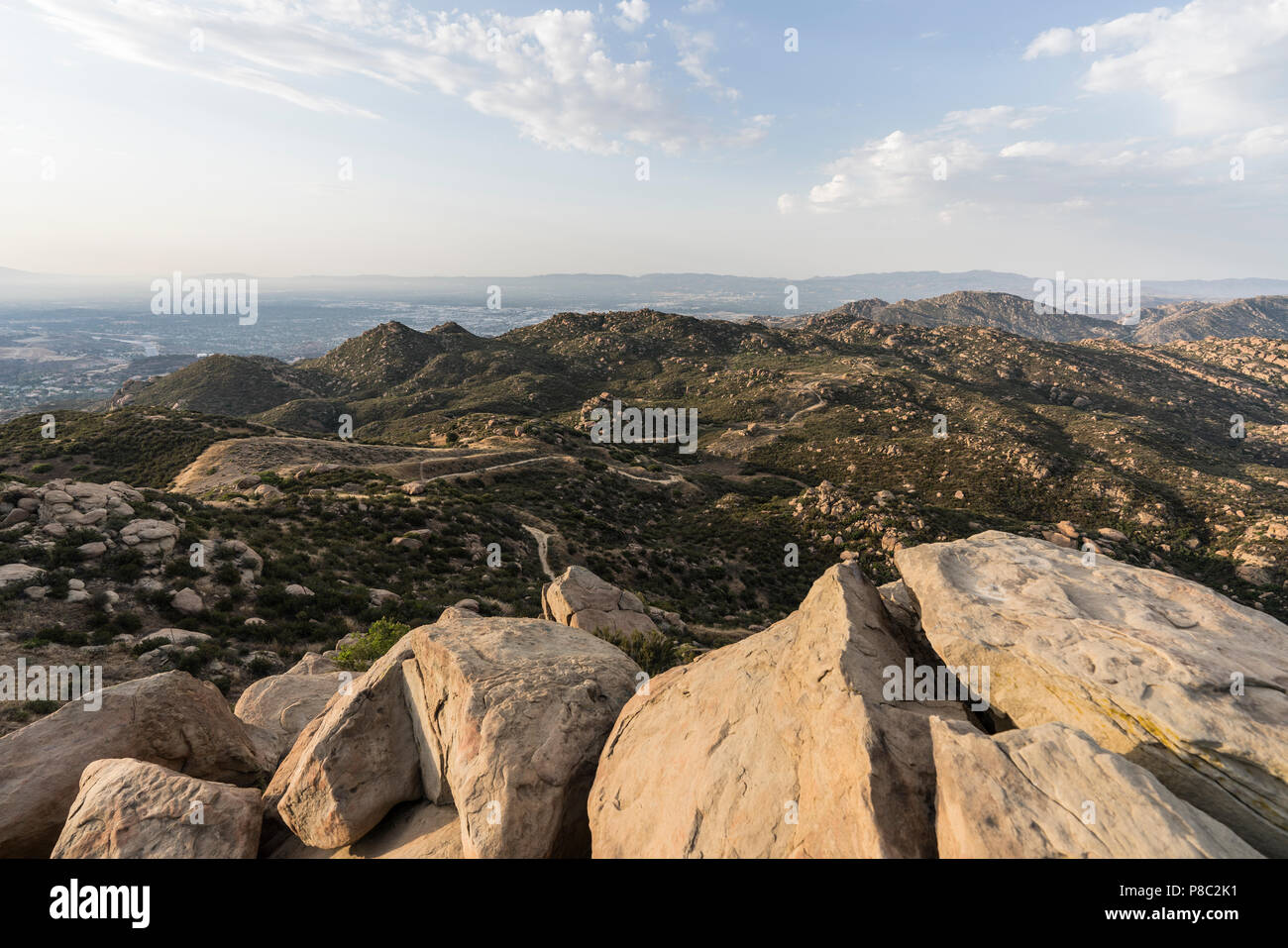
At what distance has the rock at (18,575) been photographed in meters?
18.6

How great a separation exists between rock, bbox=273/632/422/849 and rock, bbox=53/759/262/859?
91 cm

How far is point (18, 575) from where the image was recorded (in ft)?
62.3

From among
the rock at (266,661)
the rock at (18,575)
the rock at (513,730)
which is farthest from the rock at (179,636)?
the rock at (513,730)

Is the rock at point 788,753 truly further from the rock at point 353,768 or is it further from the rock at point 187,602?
the rock at point 187,602

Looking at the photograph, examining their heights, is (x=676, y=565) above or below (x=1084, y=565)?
below

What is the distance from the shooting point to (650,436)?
349 ft

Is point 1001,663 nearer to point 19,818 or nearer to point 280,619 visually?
point 19,818

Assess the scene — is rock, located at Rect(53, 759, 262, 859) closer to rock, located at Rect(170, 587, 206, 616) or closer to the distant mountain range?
rock, located at Rect(170, 587, 206, 616)

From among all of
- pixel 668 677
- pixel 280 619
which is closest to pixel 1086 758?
pixel 668 677

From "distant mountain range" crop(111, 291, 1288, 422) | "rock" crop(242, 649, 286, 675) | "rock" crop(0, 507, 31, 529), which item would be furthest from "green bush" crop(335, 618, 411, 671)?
"distant mountain range" crop(111, 291, 1288, 422)

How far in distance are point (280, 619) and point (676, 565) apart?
101ft

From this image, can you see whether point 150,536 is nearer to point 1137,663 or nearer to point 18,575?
point 18,575

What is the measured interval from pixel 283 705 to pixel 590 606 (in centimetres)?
1285

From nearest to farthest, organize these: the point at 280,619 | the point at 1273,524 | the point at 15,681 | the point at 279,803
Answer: the point at 279,803 → the point at 15,681 → the point at 280,619 → the point at 1273,524
